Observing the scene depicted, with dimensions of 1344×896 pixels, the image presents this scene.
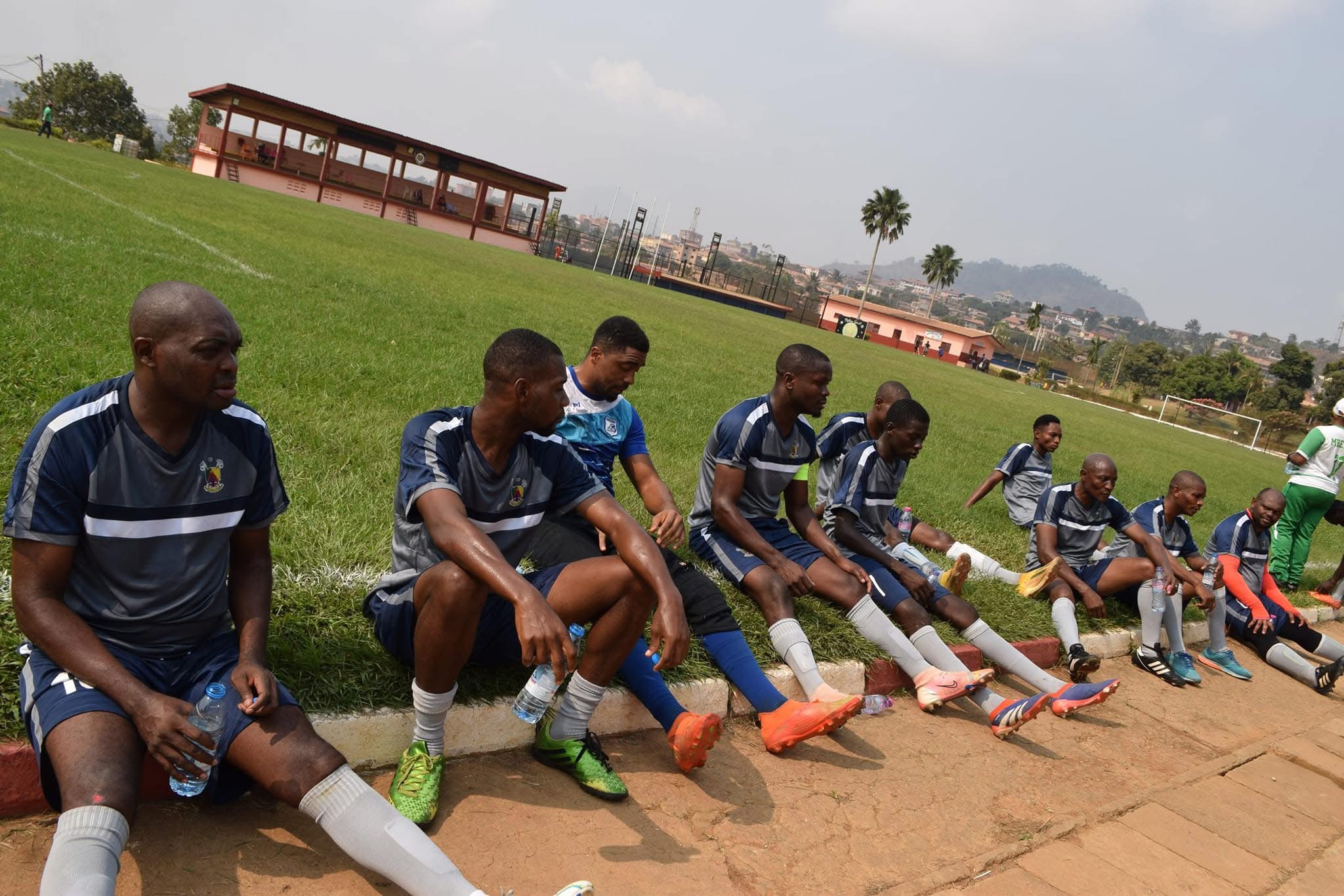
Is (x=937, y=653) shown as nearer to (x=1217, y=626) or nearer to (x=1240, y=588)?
(x=1217, y=626)

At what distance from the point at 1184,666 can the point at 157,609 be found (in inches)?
256

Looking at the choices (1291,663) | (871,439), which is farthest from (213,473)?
(1291,663)

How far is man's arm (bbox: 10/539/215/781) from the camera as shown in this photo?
246cm

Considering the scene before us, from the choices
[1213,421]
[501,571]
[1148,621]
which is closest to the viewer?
[501,571]

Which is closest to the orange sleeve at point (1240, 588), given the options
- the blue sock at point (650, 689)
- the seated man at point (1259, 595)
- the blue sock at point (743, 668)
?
the seated man at point (1259, 595)

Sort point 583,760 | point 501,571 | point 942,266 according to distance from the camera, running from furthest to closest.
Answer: point 942,266 → point 583,760 → point 501,571

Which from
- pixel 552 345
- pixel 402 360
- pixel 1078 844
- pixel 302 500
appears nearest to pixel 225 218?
pixel 402 360

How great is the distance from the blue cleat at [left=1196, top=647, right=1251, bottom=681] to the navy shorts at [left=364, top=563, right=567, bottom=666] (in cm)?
583

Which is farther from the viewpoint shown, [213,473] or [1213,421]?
[1213,421]

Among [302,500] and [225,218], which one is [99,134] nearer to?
[225,218]

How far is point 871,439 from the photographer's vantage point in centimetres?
645

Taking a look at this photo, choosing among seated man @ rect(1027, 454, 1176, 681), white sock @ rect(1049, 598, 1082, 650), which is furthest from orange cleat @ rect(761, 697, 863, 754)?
seated man @ rect(1027, 454, 1176, 681)

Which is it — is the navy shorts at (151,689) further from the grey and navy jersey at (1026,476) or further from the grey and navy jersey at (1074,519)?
the grey and navy jersey at (1026,476)

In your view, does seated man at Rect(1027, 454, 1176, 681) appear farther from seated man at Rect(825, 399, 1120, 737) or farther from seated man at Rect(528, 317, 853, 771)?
seated man at Rect(528, 317, 853, 771)
